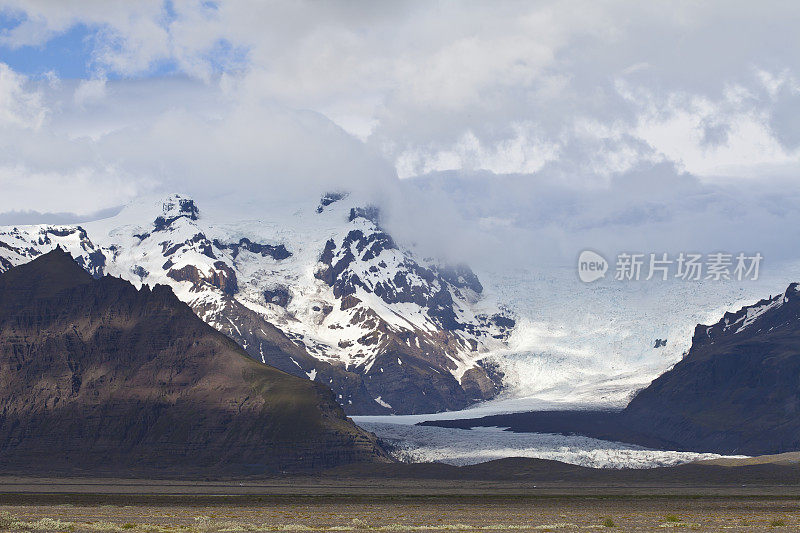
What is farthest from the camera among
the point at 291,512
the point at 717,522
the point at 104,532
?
the point at 291,512

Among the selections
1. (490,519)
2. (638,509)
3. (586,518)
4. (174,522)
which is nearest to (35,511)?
(174,522)

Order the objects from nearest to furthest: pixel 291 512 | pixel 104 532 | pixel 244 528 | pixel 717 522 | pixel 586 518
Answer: pixel 104 532 → pixel 244 528 → pixel 717 522 → pixel 586 518 → pixel 291 512

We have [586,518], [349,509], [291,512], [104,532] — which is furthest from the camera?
[349,509]

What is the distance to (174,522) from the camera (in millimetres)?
139375

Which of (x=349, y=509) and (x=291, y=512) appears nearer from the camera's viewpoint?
(x=291, y=512)

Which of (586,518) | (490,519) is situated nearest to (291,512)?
(490,519)

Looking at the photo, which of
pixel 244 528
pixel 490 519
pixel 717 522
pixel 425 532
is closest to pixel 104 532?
pixel 244 528

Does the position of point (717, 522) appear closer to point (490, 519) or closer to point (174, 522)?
point (490, 519)

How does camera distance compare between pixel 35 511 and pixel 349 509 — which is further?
pixel 349 509

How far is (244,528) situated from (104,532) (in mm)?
14433

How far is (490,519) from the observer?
153000 millimetres

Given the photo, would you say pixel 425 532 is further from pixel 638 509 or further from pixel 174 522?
pixel 638 509

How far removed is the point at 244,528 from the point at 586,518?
144 ft

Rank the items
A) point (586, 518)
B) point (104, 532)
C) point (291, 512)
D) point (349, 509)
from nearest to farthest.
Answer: point (104, 532) < point (586, 518) < point (291, 512) < point (349, 509)
